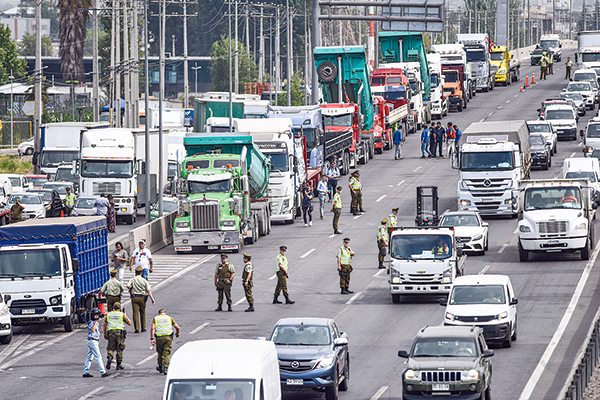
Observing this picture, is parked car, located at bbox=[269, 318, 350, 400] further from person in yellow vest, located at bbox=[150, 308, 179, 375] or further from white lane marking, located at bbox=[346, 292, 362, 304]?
white lane marking, located at bbox=[346, 292, 362, 304]

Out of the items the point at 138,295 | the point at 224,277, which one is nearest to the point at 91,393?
the point at 138,295

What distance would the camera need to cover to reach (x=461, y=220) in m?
37.6

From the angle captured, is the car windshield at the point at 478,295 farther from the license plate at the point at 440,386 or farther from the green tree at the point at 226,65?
the green tree at the point at 226,65

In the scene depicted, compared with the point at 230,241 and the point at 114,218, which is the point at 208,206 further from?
the point at 114,218

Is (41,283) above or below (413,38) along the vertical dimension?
below

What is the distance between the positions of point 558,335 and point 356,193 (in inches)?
798

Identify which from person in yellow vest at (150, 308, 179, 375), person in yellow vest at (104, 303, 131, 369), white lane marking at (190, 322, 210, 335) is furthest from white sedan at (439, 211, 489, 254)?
person in yellow vest at (150, 308, 179, 375)

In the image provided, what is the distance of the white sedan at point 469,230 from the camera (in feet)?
122

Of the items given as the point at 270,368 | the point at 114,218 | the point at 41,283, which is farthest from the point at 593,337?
the point at 114,218

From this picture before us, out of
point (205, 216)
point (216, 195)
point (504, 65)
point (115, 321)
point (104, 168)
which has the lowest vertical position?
point (115, 321)

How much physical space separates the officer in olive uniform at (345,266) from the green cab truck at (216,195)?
25.7ft

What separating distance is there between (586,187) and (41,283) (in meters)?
18.5

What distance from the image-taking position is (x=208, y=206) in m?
39.0

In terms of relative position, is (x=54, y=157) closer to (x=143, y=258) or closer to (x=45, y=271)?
(x=143, y=258)
